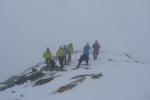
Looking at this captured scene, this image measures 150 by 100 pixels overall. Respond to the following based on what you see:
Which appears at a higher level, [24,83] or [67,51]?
[67,51]

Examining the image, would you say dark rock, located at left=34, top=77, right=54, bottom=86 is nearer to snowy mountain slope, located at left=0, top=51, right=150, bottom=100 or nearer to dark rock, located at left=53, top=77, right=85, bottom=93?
snowy mountain slope, located at left=0, top=51, right=150, bottom=100

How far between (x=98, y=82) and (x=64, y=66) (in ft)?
33.1

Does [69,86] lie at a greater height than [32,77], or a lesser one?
greater

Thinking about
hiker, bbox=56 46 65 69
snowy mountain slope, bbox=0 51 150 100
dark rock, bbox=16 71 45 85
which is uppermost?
hiker, bbox=56 46 65 69

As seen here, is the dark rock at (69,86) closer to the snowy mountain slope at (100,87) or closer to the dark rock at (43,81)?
the snowy mountain slope at (100,87)

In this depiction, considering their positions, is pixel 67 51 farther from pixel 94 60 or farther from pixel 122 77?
pixel 122 77

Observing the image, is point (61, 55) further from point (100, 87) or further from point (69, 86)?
point (100, 87)

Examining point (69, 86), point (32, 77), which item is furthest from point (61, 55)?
point (69, 86)

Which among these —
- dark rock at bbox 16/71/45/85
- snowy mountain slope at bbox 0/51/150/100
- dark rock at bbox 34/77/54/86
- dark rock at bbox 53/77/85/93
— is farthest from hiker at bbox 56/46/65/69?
dark rock at bbox 53/77/85/93

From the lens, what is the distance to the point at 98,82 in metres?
23.6

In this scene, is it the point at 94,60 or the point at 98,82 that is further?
the point at 94,60

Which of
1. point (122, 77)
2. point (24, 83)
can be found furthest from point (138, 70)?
point (24, 83)

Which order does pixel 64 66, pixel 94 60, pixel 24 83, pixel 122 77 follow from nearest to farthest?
1. pixel 122 77
2. pixel 24 83
3. pixel 64 66
4. pixel 94 60

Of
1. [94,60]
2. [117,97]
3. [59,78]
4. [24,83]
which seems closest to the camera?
[117,97]
